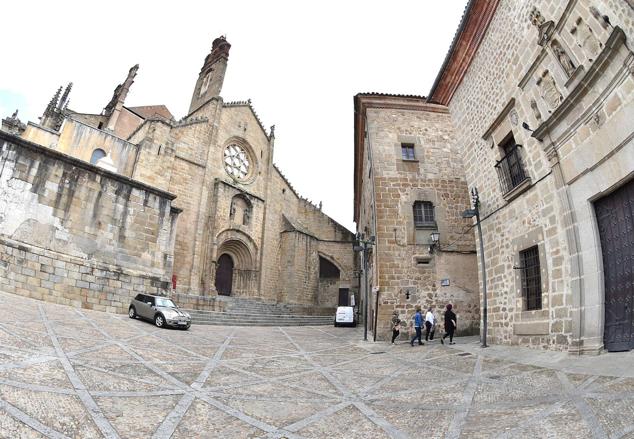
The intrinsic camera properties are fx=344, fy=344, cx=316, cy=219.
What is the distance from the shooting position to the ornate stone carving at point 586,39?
5489 millimetres

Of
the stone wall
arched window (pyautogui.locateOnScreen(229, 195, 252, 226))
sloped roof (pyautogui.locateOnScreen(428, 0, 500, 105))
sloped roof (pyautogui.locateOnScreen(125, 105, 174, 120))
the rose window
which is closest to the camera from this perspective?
sloped roof (pyautogui.locateOnScreen(428, 0, 500, 105))

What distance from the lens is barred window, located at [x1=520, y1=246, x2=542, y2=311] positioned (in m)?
7.17

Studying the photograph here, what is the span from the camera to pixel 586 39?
5664 millimetres

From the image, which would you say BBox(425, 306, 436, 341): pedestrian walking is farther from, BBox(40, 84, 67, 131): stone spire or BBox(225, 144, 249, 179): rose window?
BBox(40, 84, 67, 131): stone spire

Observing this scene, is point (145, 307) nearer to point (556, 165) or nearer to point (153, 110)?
point (556, 165)

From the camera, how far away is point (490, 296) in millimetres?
8703

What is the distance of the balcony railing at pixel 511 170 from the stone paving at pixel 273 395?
3.93m

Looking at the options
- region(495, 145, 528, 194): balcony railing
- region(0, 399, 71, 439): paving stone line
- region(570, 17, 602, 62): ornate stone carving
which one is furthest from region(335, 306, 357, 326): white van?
region(0, 399, 71, 439): paving stone line

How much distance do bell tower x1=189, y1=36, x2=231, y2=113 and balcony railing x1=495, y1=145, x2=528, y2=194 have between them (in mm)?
25704

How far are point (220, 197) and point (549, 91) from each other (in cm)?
2113

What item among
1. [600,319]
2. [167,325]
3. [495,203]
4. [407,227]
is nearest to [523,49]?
[495,203]

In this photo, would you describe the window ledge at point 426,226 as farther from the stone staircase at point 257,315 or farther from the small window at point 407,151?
the stone staircase at point 257,315

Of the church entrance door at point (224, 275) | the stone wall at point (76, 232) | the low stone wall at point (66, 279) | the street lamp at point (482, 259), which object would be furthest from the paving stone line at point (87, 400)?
the church entrance door at point (224, 275)

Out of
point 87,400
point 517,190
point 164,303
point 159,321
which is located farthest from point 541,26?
point 164,303
